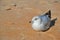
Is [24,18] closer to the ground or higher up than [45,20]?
closer to the ground

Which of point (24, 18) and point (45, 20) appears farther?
point (24, 18)

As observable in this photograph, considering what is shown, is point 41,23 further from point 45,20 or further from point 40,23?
point 45,20

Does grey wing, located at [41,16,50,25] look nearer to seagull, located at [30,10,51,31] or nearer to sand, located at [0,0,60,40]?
seagull, located at [30,10,51,31]

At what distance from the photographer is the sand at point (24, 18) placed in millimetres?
4461

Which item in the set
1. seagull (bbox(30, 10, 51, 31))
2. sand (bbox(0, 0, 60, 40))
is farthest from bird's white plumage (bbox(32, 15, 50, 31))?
sand (bbox(0, 0, 60, 40))

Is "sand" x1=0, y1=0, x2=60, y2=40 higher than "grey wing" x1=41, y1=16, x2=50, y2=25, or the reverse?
"grey wing" x1=41, y1=16, x2=50, y2=25

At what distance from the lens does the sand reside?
446cm

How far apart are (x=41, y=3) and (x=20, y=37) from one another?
1767 mm

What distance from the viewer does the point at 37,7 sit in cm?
564

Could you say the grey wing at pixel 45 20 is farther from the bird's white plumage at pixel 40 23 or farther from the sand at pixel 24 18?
the sand at pixel 24 18

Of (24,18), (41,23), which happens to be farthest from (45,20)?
(24,18)

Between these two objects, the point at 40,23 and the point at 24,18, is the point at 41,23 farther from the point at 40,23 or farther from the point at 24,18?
the point at 24,18

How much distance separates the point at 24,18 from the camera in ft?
16.7

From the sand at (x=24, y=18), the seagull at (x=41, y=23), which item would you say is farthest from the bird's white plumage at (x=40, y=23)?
the sand at (x=24, y=18)
